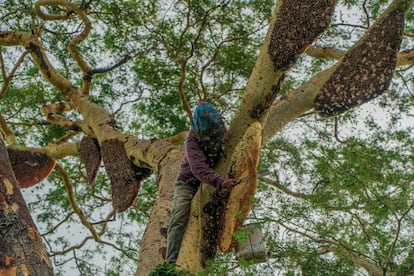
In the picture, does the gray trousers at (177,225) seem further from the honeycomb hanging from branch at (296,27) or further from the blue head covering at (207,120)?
the honeycomb hanging from branch at (296,27)

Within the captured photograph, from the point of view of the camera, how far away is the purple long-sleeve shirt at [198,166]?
9.91 feet

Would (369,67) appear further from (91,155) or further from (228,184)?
(91,155)

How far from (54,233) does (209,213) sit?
6.02 m

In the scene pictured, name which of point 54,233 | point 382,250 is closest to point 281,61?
point 382,250

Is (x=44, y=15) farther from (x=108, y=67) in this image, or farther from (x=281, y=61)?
(x=281, y=61)

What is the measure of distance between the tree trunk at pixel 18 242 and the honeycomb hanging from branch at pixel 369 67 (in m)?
2.27

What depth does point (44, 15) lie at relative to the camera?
295 inches

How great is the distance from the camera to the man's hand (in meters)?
2.93

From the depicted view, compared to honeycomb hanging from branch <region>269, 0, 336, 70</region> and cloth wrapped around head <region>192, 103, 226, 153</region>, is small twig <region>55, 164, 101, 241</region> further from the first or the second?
honeycomb hanging from branch <region>269, 0, 336, 70</region>

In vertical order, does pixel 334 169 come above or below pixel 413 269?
above

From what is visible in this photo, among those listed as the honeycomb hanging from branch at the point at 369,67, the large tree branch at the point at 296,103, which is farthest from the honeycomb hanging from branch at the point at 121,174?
the honeycomb hanging from branch at the point at 369,67

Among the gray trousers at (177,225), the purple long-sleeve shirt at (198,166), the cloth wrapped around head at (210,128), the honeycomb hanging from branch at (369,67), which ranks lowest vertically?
the gray trousers at (177,225)

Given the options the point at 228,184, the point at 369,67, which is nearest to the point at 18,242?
the point at 228,184

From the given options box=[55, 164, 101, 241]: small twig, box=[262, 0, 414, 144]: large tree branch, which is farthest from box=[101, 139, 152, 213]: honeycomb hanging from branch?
box=[55, 164, 101, 241]: small twig
